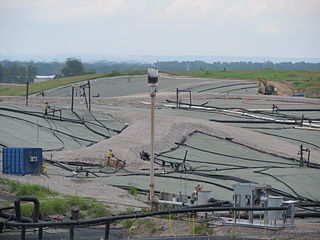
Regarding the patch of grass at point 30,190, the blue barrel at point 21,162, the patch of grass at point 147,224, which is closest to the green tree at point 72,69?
the blue barrel at point 21,162

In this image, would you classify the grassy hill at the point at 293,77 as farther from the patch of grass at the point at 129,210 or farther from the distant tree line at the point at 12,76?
the patch of grass at the point at 129,210

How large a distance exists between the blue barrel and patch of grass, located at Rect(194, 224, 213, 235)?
1009cm

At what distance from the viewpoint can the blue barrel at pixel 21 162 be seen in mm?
22594

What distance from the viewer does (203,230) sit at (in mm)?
13305

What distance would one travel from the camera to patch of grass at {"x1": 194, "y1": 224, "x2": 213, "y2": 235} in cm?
1320

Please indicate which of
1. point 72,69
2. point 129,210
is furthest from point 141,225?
point 72,69

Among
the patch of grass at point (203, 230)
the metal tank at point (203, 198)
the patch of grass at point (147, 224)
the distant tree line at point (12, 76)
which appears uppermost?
the metal tank at point (203, 198)

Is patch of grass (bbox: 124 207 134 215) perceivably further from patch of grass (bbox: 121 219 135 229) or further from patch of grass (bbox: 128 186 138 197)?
patch of grass (bbox: 128 186 138 197)

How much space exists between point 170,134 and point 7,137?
23.8 feet

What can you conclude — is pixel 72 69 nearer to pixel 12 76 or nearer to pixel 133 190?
pixel 12 76

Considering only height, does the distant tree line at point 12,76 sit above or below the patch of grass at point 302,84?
below

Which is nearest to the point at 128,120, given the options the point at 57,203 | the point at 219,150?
the point at 219,150

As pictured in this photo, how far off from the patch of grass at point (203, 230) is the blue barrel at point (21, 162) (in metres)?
A: 10.1

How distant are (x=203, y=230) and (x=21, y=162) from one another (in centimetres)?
1044
